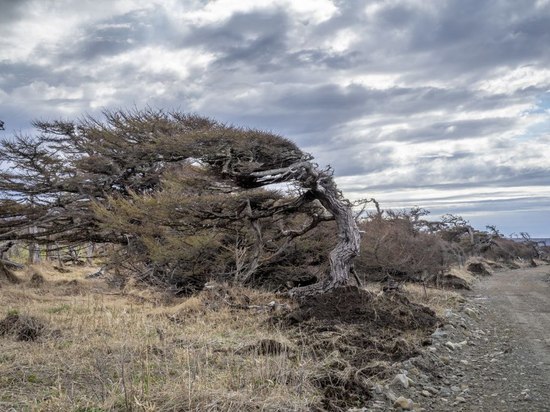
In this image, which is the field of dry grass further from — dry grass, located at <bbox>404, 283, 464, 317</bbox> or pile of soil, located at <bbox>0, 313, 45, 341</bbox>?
dry grass, located at <bbox>404, 283, 464, 317</bbox>

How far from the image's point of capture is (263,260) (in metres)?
15.0

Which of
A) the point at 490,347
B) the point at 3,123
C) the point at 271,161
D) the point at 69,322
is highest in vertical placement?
the point at 3,123

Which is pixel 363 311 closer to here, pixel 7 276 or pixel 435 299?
pixel 435 299

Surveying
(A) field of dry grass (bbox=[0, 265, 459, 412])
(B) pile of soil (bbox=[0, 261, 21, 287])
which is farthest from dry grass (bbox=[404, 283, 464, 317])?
(B) pile of soil (bbox=[0, 261, 21, 287])

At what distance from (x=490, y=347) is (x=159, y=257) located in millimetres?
9723

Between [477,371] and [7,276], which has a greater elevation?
[7,276]

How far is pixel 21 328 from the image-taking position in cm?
790

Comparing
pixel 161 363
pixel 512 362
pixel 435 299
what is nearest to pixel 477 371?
pixel 512 362

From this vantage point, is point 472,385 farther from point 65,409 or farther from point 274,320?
point 65,409

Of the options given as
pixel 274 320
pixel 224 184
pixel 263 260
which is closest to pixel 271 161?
pixel 224 184

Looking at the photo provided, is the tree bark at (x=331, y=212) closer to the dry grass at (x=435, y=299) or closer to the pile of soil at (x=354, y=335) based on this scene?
the pile of soil at (x=354, y=335)

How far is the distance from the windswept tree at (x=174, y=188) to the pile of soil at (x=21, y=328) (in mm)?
5353

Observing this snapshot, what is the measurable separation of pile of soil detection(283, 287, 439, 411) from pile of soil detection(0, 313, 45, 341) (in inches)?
159

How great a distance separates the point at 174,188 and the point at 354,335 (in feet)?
27.8
